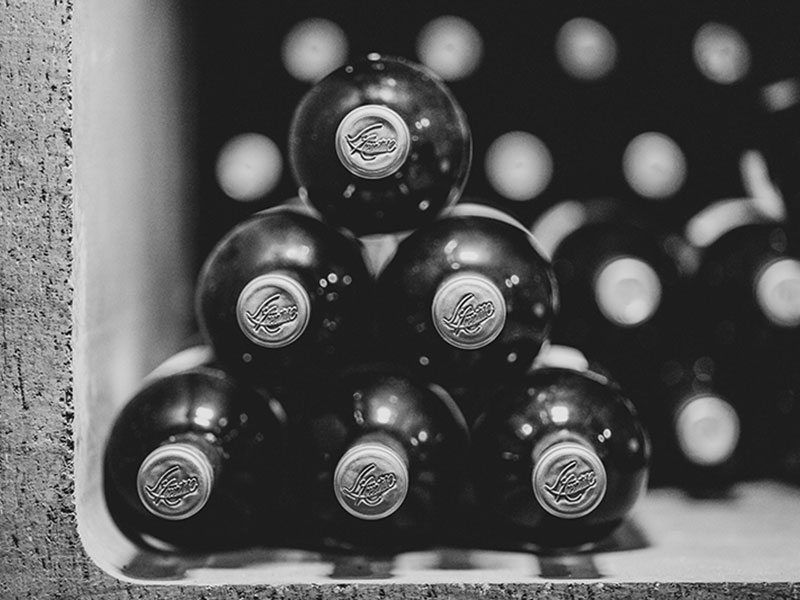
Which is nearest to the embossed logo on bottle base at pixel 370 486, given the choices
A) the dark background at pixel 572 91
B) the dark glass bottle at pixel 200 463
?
the dark glass bottle at pixel 200 463

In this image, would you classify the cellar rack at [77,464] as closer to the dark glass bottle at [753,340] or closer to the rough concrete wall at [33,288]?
the rough concrete wall at [33,288]

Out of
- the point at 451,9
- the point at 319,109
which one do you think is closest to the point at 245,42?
the point at 451,9

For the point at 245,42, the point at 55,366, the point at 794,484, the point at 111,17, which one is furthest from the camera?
the point at 245,42

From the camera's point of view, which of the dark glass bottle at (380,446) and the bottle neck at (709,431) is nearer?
the dark glass bottle at (380,446)

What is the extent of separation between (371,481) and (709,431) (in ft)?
1.26

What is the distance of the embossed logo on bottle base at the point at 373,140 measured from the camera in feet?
2.19

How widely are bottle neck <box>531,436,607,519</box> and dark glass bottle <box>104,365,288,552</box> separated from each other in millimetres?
230

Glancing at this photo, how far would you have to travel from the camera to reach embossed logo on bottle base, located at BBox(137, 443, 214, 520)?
2.16 feet

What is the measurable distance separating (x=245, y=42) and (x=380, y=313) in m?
0.47

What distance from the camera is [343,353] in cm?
74

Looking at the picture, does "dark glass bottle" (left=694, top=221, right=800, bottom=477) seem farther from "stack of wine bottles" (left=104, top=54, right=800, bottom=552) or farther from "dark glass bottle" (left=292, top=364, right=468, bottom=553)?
"dark glass bottle" (left=292, top=364, right=468, bottom=553)

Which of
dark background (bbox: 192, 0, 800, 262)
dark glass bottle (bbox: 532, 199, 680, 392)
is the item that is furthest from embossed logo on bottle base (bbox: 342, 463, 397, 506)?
dark background (bbox: 192, 0, 800, 262)

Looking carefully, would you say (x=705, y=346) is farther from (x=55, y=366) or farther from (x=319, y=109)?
(x=55, y=366)

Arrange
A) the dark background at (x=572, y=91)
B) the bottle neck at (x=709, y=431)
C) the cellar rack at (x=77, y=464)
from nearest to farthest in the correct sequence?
1. the cellar rack at (x=77, y=464)
2. the bottle neck at (x=709, y=431)
3. the dark background at (x=572, y=91)
